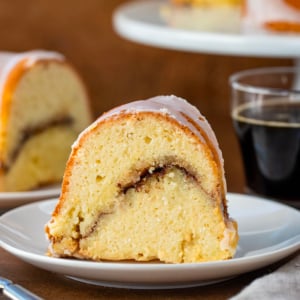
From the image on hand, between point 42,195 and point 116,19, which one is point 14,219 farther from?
point 116,19

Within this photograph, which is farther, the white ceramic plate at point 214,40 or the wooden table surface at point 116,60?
the wooden table surface at point 116,60

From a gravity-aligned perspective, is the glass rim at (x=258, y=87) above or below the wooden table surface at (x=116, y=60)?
above

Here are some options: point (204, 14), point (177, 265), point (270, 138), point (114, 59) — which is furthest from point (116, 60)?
point (177, 265)

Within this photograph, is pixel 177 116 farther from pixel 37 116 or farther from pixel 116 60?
pixel 116 60

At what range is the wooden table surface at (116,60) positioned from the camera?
7.59 feet

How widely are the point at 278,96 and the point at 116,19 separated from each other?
414 millimetres

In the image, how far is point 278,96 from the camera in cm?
138

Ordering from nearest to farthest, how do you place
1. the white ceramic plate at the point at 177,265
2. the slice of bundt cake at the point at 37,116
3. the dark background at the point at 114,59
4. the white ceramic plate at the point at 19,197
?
the white ceramic plate at the point at 177,265
the white ceramic plate at the point at 19,197
the slice of bundt cake at the point at 37,116
the dark background at the point at 114,59

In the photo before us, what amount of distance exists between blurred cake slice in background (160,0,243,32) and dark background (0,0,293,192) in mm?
384

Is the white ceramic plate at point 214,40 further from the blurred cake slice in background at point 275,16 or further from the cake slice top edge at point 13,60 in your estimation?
the cake slice top edge at point 13,60

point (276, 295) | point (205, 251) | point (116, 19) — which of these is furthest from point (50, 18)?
point (276, 295)

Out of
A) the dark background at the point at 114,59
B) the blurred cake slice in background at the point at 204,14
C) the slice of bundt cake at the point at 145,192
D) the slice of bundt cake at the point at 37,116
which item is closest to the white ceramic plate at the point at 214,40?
the blurred cake slice in background at the point at 204,14

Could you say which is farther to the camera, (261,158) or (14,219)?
(261,158)

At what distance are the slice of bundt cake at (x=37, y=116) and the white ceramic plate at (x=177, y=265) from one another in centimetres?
36
